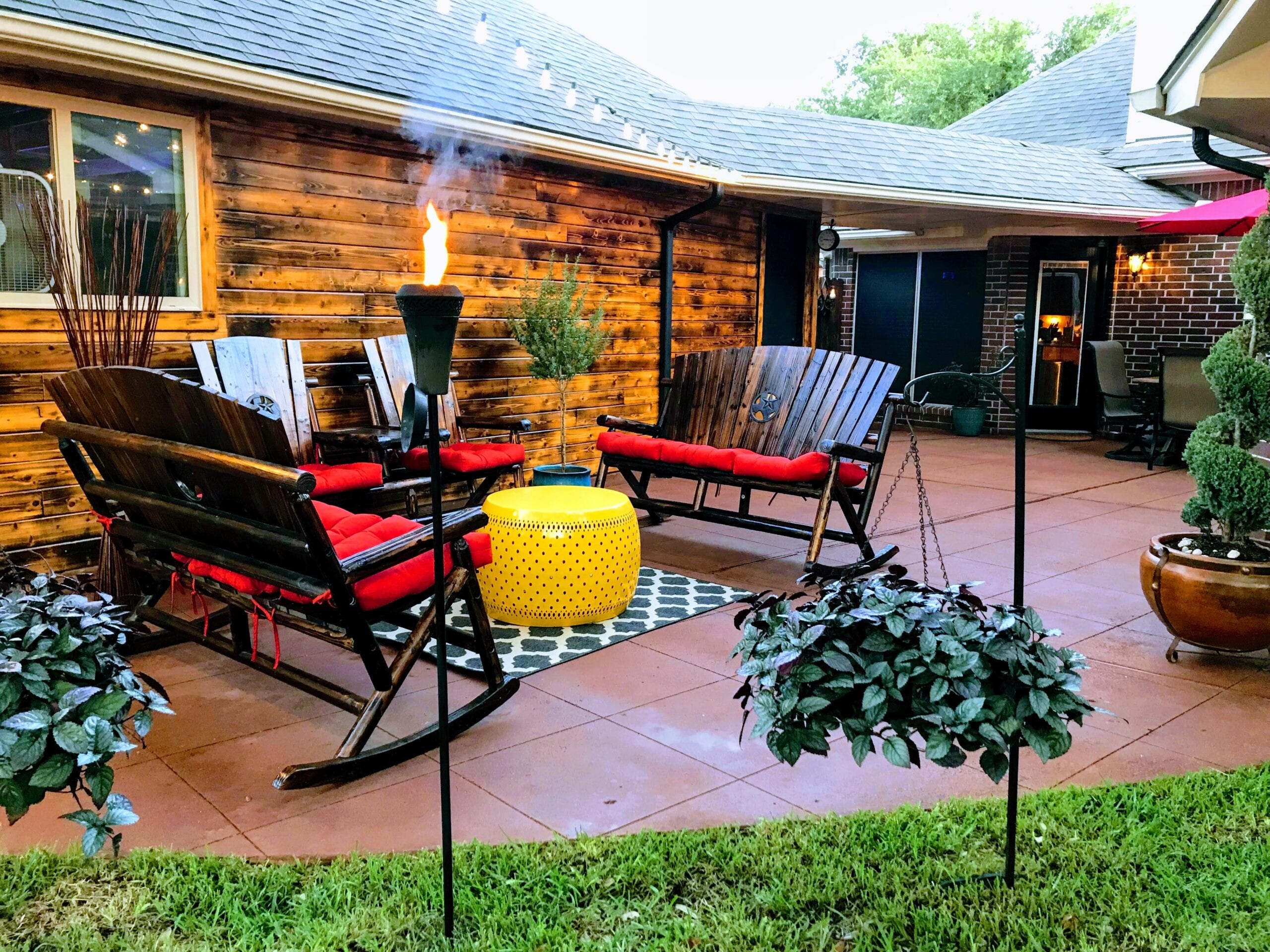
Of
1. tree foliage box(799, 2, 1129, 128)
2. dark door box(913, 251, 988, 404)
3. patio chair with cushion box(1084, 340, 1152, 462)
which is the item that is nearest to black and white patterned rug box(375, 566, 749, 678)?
patio chair with cushion box(1084, 340, 1152, 462)

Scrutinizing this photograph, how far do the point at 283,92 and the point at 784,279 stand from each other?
216 inches

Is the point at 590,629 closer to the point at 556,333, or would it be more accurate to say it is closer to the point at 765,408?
the point at 765,408

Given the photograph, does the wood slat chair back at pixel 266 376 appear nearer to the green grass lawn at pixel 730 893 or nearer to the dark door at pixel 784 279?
the green grass lawn at pixel 730 893

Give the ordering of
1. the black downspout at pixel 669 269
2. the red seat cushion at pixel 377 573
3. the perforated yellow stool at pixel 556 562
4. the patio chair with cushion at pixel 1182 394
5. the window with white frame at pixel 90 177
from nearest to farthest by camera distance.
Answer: the red seat cushion at pixel 377 573
the perforated yellow stool at pixel 556 562
the window with white frame at pixel 90 177
the black downspout at pixel 669 269
the patio chair with cushion at pixel 1182 394

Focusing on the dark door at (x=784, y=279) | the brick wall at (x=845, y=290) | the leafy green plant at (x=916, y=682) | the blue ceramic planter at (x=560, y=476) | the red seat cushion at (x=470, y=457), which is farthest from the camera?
the brick wall at (x=845, y=290)

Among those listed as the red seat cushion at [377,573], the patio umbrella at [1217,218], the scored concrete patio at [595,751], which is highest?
the patio umbrella at [1217,218]

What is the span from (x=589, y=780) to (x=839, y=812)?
0.66 metres

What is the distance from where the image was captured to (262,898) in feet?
6.97

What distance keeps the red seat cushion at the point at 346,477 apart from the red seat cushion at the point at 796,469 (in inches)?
69.2

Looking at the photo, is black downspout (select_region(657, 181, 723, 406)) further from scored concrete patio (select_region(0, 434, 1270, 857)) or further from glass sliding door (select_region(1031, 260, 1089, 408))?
glass sliding door (select_region(1031, 260, 1089, 408))

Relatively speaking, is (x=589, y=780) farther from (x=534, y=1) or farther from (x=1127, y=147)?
(x=1127, y=147)

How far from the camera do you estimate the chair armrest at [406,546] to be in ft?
8.79

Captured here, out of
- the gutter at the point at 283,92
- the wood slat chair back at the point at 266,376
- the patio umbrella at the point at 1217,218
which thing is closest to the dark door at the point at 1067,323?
the patio umbrella at the point at 1217,218

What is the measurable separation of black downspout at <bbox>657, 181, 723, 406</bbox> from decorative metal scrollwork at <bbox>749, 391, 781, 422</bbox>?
1.84 metres
